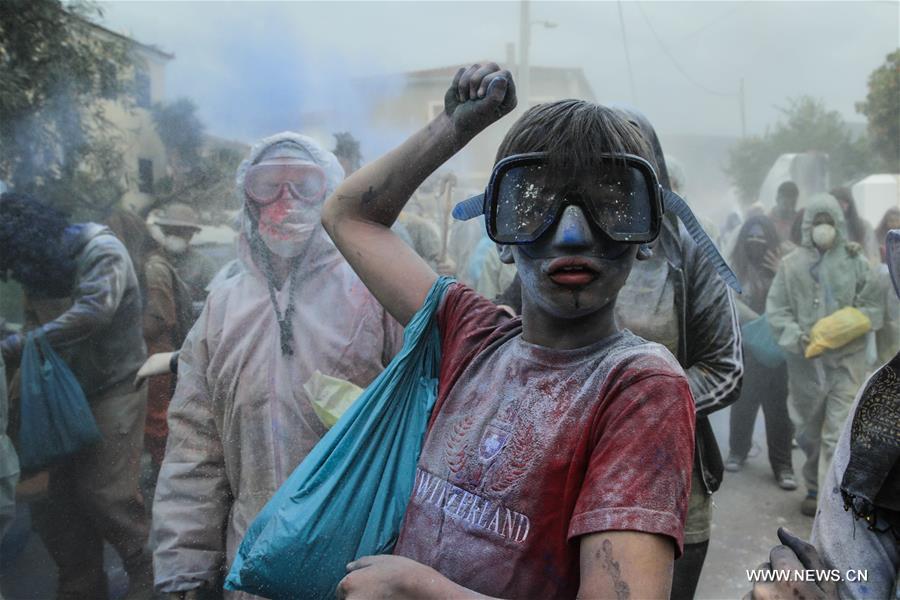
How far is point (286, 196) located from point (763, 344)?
4.21m

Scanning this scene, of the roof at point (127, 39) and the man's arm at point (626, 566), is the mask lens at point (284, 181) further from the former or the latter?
the man's arm at point (626, 566)

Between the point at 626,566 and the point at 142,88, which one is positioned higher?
the point at 142,88

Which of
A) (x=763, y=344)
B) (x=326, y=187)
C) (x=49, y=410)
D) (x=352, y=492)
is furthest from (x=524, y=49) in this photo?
(x=352, y=492)

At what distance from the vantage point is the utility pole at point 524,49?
214 inches

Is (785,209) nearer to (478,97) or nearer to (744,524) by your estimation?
(744,524)

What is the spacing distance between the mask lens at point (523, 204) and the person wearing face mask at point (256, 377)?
1734mm

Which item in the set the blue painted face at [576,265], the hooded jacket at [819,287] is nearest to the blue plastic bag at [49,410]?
the blue painted face at [576,265]

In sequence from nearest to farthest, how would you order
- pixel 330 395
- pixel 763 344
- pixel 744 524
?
pixel 330 395 < pixel 744 524 < pixel 763 344

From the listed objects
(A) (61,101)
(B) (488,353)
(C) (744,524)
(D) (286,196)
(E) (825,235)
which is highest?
(A) (61,101)

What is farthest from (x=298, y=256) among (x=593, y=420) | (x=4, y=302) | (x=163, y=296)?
(x=593, y=420)

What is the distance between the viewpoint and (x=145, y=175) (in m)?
4.17

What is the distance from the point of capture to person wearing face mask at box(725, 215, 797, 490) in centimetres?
585

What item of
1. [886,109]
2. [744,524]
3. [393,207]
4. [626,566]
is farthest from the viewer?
[886,109]

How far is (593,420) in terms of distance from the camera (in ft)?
4.15
